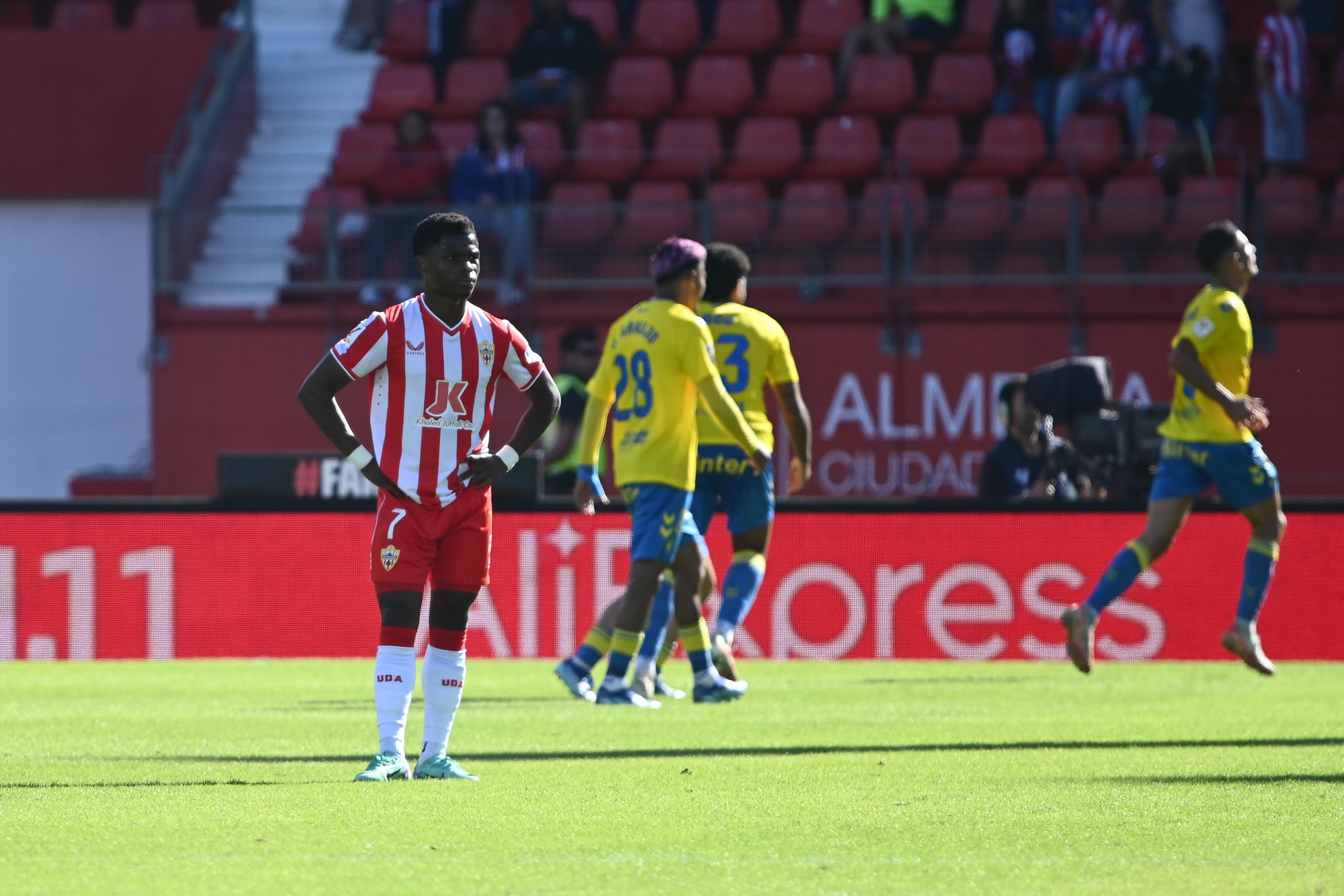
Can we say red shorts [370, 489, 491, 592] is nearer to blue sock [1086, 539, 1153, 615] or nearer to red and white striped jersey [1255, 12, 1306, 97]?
blue sock [1086, 539, 1153, 615]

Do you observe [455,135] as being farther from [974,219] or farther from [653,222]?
[974,219]

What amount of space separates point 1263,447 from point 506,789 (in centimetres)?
1244

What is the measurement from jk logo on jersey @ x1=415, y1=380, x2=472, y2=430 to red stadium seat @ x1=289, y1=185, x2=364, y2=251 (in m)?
10.6

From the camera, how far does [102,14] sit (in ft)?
72.5

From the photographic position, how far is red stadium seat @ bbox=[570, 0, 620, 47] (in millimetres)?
21047

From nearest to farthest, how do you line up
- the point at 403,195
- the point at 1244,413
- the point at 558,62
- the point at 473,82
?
the point at 1244,413, the point at 403,195, the point at 558,62, the point at 473,82

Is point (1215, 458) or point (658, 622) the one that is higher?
point (1215, 458)

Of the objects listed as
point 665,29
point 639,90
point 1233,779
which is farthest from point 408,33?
point 1233,779

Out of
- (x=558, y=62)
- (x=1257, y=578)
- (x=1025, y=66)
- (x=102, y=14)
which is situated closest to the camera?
(x=1257, y=578)

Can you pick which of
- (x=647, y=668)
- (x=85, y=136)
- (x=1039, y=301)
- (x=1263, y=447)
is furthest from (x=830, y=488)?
(x=85, y=136)

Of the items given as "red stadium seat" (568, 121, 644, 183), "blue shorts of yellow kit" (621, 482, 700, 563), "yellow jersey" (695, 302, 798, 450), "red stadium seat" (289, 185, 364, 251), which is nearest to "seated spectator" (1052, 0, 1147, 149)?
"red stadium seat" (568, 121, 644, 183)

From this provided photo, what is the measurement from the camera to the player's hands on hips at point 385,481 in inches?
271

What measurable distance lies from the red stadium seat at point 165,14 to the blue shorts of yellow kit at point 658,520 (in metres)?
14.3

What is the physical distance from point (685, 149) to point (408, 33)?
389 cm
